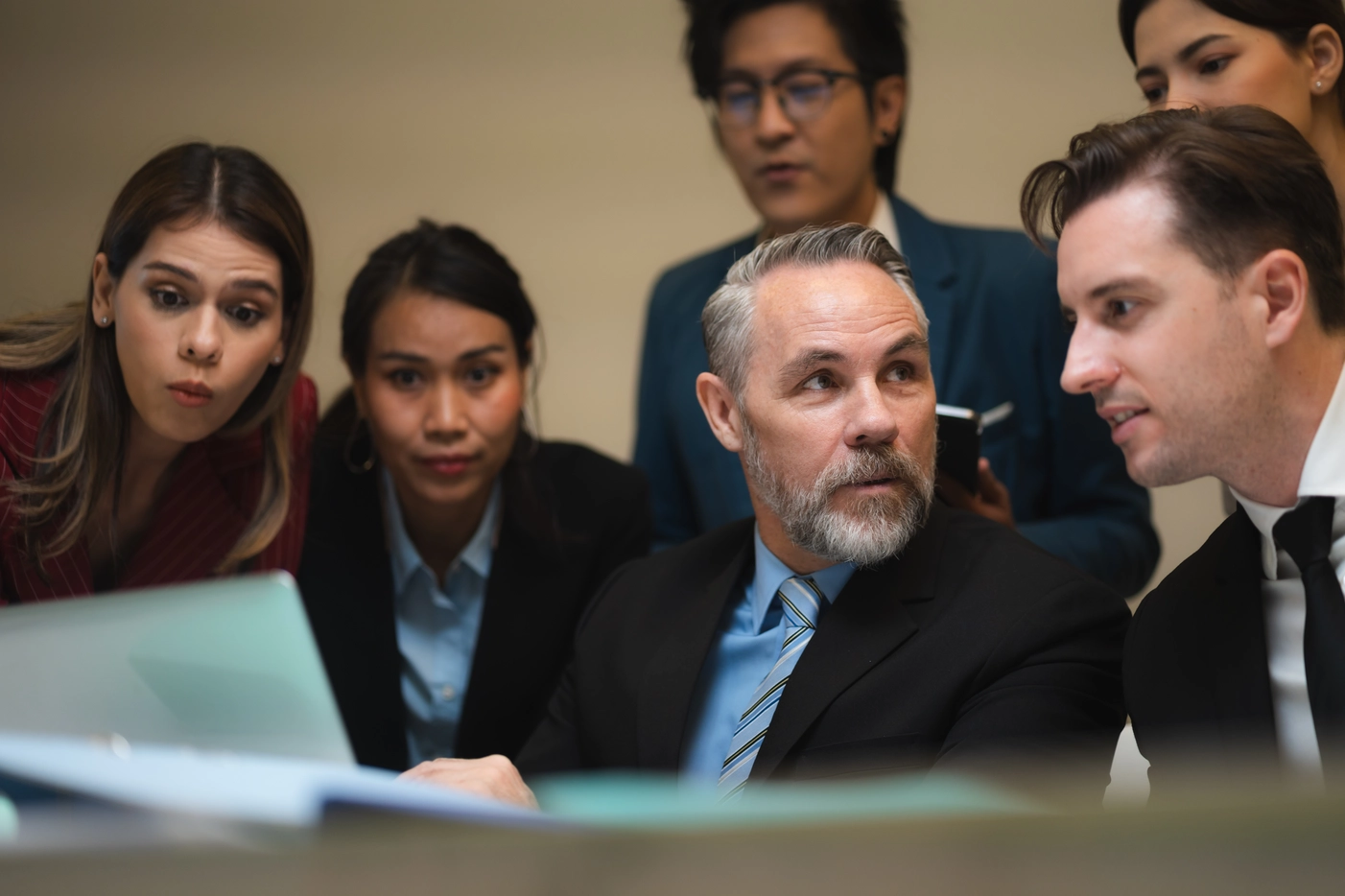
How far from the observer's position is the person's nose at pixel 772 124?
8.55 feet

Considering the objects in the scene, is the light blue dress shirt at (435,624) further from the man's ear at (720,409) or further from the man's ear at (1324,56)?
the man's ear at (1324,56)

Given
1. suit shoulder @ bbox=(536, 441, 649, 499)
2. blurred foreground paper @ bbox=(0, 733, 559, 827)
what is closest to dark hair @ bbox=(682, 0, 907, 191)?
suit shoulder @ bbox=(536, 441, 649, 499)

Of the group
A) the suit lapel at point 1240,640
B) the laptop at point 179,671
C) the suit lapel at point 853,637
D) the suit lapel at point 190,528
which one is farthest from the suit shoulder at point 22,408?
the suit lapel at point 1240,640

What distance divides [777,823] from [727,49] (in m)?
2.36

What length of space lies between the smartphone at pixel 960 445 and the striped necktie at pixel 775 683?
1.34ft

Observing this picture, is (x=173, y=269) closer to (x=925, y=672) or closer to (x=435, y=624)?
(x=435, y=624)

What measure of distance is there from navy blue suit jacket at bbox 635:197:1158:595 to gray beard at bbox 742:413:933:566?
624 millimetres

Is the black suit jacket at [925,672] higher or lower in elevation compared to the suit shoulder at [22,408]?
lower

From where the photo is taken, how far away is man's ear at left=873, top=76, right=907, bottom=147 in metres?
2.76

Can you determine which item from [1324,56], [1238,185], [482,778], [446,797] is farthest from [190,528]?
[1324,56]

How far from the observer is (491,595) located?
2625mm

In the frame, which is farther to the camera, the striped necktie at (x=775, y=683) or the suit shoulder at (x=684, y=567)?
the suit shoulder at (x=684, y=567)

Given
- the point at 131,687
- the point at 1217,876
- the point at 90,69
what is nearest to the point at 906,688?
the point at 131,687

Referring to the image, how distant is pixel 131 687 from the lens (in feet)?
3.70
